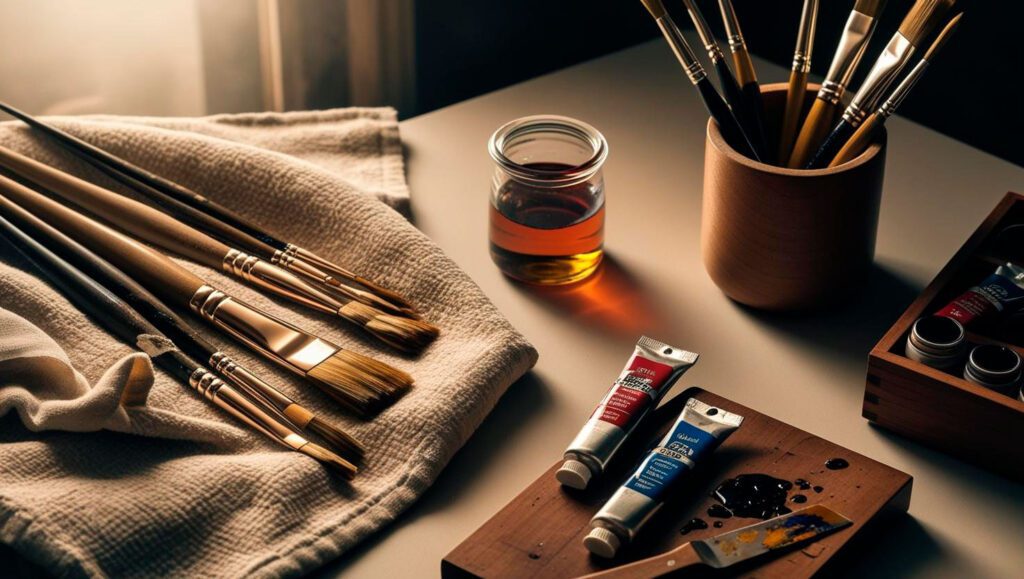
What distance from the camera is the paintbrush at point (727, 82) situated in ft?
2.48

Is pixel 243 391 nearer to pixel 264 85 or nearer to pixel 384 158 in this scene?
pixel 384 158

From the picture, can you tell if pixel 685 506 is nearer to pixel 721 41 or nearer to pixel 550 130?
pixel 550 130

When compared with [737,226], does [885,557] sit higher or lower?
lower

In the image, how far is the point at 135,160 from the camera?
34.4 inches

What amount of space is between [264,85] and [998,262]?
84cm

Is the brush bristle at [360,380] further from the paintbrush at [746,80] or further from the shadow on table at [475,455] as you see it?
the paintbrush at [746,80]

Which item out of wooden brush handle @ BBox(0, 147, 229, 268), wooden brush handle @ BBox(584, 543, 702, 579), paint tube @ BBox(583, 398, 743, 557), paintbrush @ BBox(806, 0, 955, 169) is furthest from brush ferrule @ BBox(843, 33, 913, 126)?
wooden brush handle @ BBox(0, 147, 229, 268)

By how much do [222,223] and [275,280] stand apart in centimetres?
7

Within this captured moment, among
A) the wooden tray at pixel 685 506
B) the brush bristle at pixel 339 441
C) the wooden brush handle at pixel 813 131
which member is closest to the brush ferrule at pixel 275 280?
the brush bristle at pixel 339 441

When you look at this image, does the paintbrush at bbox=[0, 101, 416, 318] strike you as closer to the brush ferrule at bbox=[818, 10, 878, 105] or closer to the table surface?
the table surface

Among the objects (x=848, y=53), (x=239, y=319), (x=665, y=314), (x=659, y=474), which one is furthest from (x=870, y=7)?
(x=239, y=319)

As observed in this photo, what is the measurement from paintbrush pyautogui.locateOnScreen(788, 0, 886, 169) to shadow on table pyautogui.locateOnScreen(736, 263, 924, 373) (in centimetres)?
11

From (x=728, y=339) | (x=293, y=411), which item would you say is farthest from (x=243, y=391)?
(x=728, y=339)

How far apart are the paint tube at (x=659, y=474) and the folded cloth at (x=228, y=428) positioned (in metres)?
0.12
